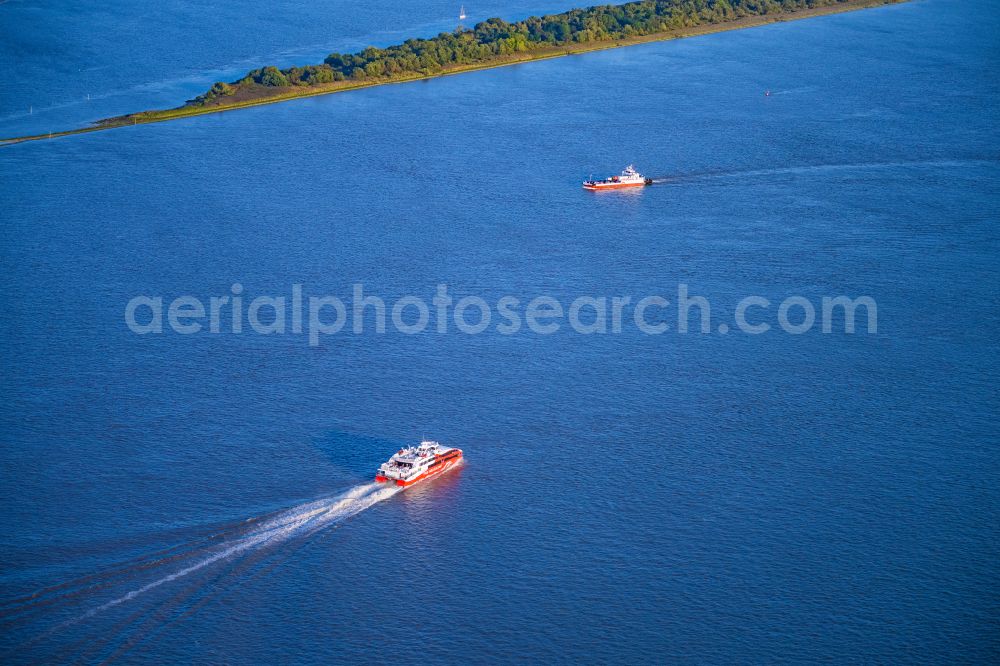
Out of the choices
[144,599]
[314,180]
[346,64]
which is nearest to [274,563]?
[144,599]

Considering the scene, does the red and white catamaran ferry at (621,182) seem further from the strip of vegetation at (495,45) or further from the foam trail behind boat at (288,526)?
the foam trail behind boat at (288,526)

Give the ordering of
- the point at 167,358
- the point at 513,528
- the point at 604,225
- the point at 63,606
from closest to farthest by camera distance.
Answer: the point at 63,606 < the point at 513,528 < the point at 167,358 < the point at 604,225

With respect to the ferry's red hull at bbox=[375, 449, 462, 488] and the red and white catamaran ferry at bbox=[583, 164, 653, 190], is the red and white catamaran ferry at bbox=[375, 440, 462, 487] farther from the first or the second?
the red and white catamaran ferry at bbox=[583, 164, 653, 190]

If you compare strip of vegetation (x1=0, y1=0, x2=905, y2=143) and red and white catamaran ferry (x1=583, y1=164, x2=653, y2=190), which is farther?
strip of vegetation (x1=0, y1=0, x2=905, y2=143)

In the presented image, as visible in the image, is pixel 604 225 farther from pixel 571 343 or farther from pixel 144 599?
pixel 144 599

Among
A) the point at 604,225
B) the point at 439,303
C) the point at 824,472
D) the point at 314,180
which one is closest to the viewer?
the point at 824,472

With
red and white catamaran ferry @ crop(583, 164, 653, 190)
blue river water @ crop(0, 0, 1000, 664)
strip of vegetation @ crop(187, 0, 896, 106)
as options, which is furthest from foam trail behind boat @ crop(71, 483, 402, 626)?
strip of vegetation @ crop(187, 0, 896, 106)

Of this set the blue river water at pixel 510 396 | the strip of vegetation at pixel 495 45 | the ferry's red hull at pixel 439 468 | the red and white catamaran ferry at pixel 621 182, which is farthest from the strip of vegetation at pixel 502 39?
the ferry's red hull at pixel 439 468
